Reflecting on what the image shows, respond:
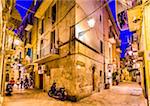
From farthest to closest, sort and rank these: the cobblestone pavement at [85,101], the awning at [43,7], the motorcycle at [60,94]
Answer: the awning at [43,7] → the motorcycle at [60,94] → the cobblestone pavement at [85,101]

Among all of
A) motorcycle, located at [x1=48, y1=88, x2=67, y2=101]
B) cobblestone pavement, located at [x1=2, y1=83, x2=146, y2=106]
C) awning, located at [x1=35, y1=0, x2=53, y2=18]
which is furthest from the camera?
awning, located at [x1=35, y1=0, x2=53, y2=18]

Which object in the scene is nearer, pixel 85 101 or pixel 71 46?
pixel 85 101

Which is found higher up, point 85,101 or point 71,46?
point 71,46

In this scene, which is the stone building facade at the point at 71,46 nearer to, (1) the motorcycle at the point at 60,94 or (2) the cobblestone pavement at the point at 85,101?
(1) the motorcycle at the point at 60,94

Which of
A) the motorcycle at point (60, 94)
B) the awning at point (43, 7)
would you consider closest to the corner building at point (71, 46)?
the awning at point (43, 7)

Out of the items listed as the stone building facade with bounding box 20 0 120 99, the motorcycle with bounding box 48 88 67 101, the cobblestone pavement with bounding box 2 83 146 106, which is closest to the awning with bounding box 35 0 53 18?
the stone building facade with bounding box 20 0 120 99

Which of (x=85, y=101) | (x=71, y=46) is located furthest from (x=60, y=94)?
(x=71, y=46)

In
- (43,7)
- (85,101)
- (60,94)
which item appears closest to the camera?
(85,101)

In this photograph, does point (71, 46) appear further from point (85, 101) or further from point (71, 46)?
point (85, 101)

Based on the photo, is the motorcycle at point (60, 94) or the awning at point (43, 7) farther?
the awning at point (43, 7)

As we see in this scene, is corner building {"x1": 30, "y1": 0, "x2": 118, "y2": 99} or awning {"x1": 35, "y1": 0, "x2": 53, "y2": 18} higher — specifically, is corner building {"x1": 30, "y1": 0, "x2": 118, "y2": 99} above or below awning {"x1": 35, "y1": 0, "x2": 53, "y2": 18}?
below

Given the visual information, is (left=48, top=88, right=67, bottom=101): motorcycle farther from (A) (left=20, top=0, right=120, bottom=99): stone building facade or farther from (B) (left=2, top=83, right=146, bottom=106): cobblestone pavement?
(B) (left=2, top=83, right=146, bottom=106): cobblestone pavement

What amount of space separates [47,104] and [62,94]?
2081 mm

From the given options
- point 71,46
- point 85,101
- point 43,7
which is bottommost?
point 85,101
